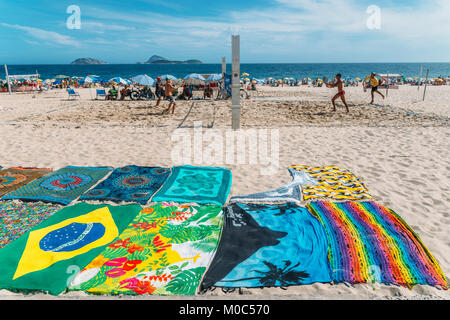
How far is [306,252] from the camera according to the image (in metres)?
2.96

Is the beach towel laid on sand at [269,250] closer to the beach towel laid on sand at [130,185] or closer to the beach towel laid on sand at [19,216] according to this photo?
the beach towel laid on sand at [130,185]

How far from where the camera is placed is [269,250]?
9.89 feet

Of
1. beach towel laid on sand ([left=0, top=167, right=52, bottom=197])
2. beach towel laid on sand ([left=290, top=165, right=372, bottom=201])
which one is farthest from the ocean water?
beach towel laid on sand ([left=0, top=167, right=52, bottom=197])

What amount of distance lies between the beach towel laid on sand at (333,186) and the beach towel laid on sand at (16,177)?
4.58m

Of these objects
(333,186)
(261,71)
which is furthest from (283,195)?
(261,71)

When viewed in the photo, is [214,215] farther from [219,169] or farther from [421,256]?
[421,256]

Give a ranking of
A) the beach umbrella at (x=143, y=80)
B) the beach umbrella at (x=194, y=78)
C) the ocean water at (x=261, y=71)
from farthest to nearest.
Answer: the ocean water at (x=261, y=71) → the beach umbrella at (x=194, y=78) → the beach umbrella at (x=143, y=80)

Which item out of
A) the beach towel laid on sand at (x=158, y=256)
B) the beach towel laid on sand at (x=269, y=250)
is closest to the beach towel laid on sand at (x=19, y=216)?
the beach towel laid on sand at (x=158, y=256)

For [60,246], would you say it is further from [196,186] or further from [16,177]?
[16,177]

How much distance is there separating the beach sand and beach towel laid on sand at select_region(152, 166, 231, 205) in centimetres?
28

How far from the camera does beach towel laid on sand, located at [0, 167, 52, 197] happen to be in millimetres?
4531

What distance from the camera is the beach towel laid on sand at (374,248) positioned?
8.62 feet

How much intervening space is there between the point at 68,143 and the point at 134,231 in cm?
521
